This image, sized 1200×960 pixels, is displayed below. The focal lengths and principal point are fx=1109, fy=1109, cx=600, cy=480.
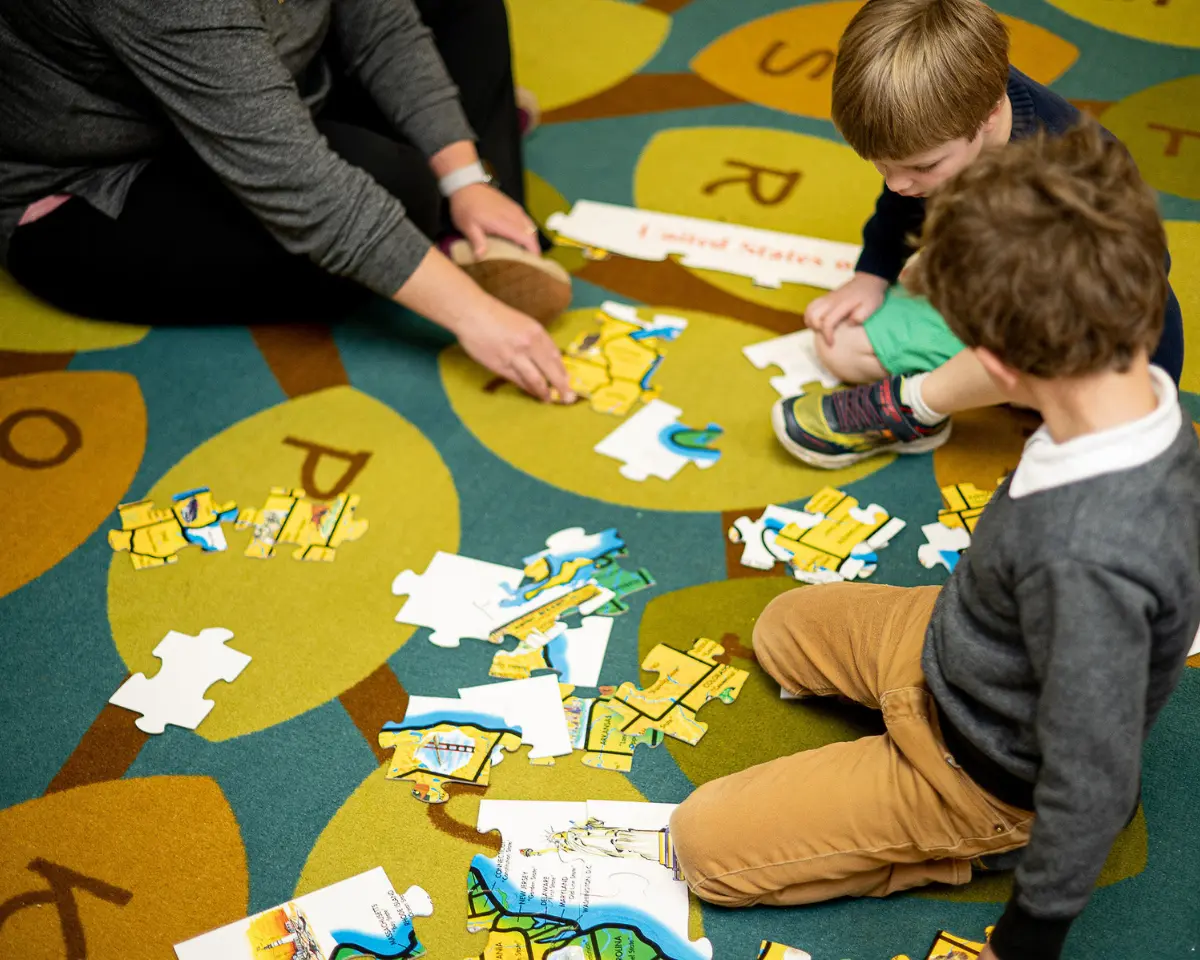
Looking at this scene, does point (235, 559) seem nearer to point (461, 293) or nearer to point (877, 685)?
point (461, 293)

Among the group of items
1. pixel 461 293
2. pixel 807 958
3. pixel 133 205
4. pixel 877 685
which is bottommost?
pixel 807 958

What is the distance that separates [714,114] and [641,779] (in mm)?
1558

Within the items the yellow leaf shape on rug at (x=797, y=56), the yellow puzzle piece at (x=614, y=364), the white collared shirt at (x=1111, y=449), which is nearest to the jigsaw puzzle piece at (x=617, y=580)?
the yellow puzzle piece at (x=614, y=364)

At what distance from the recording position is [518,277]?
178cm

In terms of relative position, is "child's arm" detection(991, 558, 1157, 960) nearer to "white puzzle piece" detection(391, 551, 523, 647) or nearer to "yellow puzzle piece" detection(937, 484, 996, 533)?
"yellow puzzle piece" detection(937, 484, 996, 533)

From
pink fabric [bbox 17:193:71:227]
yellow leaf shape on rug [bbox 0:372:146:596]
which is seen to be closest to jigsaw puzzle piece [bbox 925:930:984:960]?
yellow leaf shape on rug [bbox 0:372:146:596]

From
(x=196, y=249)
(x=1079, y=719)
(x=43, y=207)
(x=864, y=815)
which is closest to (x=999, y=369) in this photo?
(x=1079, y=719)

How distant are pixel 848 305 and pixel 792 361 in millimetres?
135

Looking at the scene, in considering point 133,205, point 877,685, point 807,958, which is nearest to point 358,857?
point 807,958

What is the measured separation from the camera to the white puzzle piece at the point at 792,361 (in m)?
1.74

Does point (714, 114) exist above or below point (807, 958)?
above

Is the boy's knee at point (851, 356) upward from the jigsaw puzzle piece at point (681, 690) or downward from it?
upward

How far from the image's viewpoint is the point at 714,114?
233cm

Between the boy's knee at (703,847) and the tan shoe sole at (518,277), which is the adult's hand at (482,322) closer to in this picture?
the tan shoe sole at (518,277)
